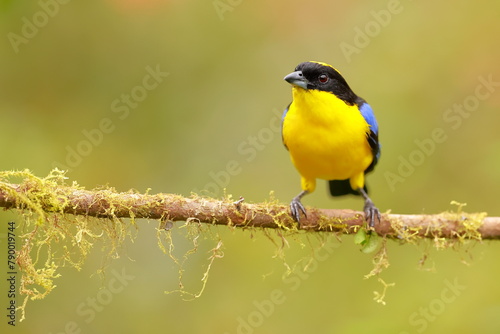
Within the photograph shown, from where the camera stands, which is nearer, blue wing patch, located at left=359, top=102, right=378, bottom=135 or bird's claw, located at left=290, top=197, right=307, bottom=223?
bird's claw, located at left=290, top=197, right=307, bottom=223

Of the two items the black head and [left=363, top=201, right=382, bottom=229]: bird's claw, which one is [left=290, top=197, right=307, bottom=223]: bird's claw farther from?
the black head

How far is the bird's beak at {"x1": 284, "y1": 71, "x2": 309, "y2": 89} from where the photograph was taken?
13.9 feet

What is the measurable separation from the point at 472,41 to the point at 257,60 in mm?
2385

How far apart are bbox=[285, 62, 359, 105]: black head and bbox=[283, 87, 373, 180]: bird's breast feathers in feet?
0.14

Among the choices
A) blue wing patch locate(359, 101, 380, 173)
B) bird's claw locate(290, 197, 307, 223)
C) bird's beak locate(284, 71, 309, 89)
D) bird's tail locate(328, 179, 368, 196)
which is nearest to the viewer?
bird's claw locate(290, 197, 307, 223)

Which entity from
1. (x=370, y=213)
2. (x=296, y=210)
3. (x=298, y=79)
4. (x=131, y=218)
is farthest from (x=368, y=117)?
(x=131, y=218)

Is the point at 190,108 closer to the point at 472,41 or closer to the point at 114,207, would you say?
the point at 472,41

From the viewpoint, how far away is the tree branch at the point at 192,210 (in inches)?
125

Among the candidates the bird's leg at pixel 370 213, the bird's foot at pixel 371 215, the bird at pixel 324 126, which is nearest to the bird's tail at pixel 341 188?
the bird at pixel 324 126

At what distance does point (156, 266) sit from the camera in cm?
583

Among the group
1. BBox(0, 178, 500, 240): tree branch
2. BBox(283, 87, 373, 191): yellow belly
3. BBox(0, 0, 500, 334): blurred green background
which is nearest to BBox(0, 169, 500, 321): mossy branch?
BBox(0, 178, 500, 240): tree branch

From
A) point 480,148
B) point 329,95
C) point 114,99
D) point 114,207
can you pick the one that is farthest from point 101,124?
point 480,148

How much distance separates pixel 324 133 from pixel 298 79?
0.42 metres

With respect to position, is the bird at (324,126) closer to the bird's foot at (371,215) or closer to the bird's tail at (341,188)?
the bird's foot at (371,215)
